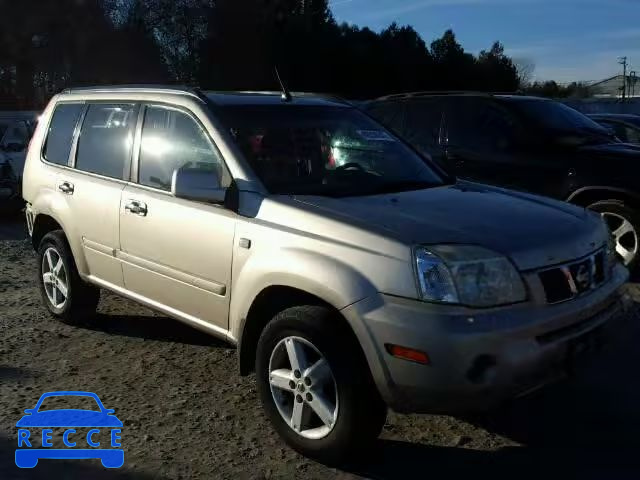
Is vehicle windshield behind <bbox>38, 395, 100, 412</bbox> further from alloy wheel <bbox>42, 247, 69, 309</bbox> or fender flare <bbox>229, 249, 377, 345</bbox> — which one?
alloy wheel <bbox>42, 247, 69, 309</bbox>

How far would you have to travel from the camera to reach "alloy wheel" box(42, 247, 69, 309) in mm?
5508

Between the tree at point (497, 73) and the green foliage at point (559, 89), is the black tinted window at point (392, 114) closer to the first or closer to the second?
the tree at point (497, 73)

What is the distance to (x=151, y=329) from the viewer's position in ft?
18.2

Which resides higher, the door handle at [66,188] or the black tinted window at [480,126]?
the black tinted window at [480,126]

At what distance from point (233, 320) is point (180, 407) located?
0.71m

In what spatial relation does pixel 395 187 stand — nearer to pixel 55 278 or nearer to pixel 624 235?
pixel 55 278

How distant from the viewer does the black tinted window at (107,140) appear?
4.72 m

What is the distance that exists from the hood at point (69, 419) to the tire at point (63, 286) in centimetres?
153

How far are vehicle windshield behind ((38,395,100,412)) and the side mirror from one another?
1395 mm

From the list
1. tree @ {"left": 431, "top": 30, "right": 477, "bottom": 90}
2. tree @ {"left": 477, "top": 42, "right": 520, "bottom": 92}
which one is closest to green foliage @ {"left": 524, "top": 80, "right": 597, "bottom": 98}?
tree @ {"left": 477, "top": 42, "right": 520, "bottom": 92}

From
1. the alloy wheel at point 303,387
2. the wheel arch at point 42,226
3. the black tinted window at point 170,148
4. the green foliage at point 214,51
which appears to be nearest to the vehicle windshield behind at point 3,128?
the wheel arch at point 42,226

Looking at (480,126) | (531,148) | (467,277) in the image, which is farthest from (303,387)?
(480,126)

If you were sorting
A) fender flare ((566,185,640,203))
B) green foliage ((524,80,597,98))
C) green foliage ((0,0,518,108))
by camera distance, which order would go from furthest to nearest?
green foliage ((524,80,597,98)), green foliage ((0,0,518,108)), fender flare ((566,185,640,203))

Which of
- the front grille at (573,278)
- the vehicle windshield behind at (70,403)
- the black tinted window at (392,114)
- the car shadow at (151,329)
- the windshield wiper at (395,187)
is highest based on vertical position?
the black tinted window at (392,114)
